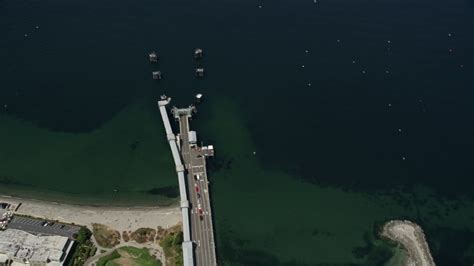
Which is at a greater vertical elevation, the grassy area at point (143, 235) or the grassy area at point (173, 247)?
the grassy area at point (143, 235)

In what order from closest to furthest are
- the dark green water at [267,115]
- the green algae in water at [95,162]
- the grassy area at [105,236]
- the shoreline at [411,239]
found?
the grassy area at [105,236] < the shoreline at [411,239] < the dark green water at [267,115] < the green algae in water at [95,162]

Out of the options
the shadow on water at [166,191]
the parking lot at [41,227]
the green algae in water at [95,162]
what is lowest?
the parking lot at [41,227]

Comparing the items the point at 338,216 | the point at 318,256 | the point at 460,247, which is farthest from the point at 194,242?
the point at 460,247

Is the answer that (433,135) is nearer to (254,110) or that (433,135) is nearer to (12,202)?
(254,110)

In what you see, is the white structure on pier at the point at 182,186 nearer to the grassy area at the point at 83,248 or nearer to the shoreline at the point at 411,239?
the grassy area at the point at 83,248

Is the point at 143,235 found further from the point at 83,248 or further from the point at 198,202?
the point at 198,202

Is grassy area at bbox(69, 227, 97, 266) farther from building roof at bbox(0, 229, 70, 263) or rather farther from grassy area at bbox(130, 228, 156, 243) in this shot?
grassy area at bbox(130, 228, 156, 243)

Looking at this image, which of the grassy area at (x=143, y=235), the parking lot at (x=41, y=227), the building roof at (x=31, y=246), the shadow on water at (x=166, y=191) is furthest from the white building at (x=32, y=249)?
the shadow on water at (x=166, y=191)
